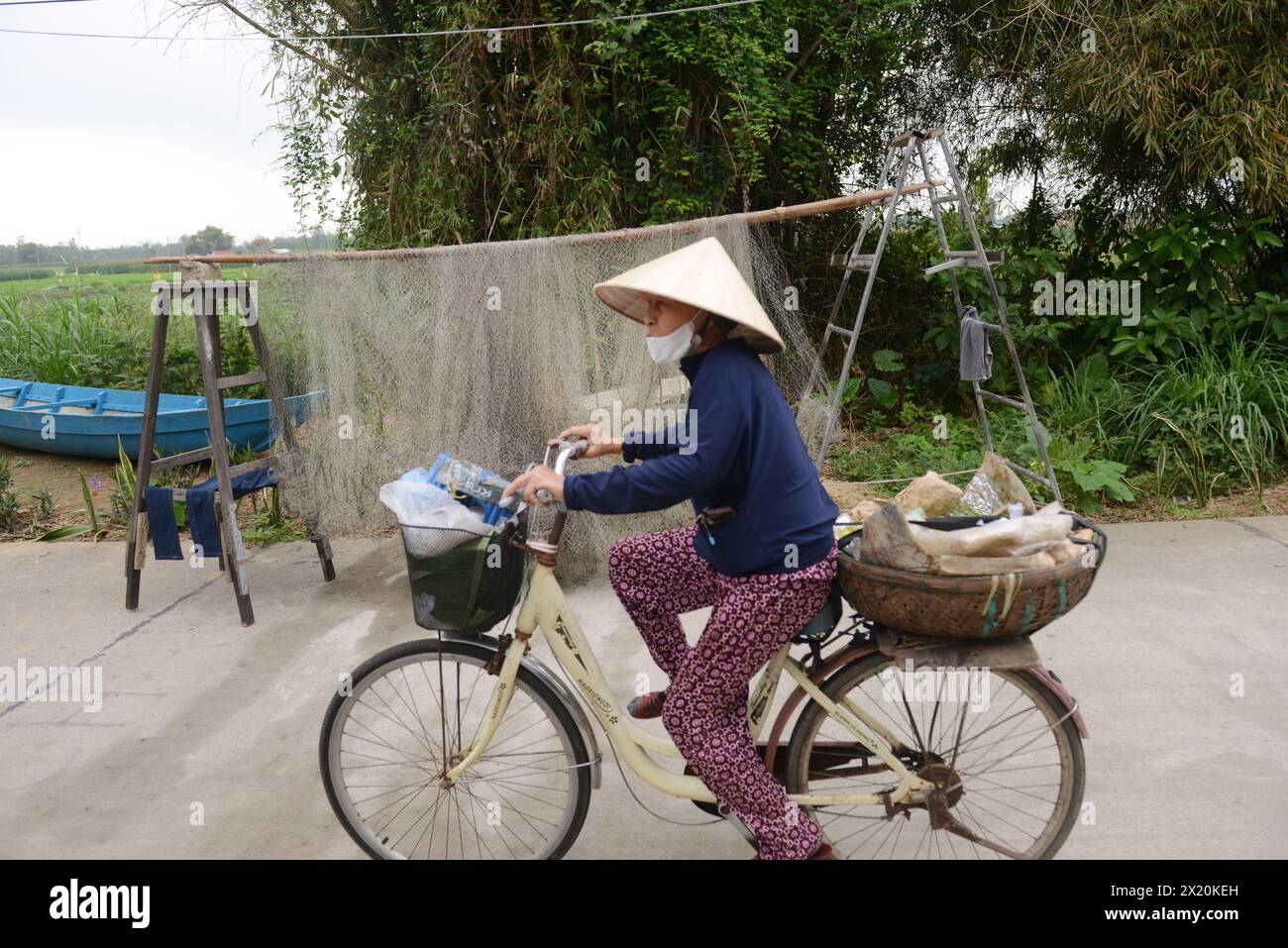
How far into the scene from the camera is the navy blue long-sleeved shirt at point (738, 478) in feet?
8.11

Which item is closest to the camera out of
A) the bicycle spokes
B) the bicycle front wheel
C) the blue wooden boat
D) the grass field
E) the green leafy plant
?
the bicycle front wheel

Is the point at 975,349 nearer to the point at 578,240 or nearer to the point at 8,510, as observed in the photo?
the point at 578,240

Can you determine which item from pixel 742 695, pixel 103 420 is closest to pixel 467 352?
pixel 742 695

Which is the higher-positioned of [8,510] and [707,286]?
[707,286]

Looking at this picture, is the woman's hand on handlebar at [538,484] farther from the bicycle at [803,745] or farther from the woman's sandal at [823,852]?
the woman's sandal at [823,852]

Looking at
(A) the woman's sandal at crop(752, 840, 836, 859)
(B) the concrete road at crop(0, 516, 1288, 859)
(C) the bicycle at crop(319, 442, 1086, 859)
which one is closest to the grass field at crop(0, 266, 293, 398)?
(B) the concrete road at crop(0, 516, 1288, 859)

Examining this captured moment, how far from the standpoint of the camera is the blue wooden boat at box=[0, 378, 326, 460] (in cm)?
768

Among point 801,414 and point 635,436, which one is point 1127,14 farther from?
point 635,436

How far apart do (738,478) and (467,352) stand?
265 cm

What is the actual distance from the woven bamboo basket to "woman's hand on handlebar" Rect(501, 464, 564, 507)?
0.72 metres

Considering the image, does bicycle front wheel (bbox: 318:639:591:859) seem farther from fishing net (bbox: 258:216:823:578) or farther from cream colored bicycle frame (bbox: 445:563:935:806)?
fishing net (bbox: 258:216:823:578)

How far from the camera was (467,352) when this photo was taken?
4.94m

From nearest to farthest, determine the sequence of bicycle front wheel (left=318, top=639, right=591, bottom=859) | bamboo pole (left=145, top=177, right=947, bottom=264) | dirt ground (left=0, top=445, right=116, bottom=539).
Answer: bicycle front wheel (left=318, top=639, right=591, bottom=859), bamboo pole (left=145, top=177, right=947, bottom=264), dirt ground (left=0, top=445, right=116, bottom=539)

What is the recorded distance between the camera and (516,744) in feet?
12.4
